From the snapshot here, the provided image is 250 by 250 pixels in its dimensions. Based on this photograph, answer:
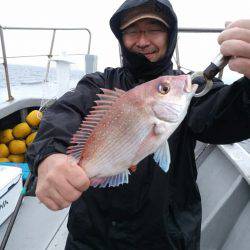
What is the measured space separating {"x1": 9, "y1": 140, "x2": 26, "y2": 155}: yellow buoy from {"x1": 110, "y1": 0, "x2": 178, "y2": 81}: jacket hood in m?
3.47

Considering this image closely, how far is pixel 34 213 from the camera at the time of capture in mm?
3893

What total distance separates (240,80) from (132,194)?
80 centimetres

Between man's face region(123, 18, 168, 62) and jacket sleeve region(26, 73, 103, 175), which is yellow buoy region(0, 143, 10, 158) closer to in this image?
jacket sleeve region(26, 73, 103, 175)

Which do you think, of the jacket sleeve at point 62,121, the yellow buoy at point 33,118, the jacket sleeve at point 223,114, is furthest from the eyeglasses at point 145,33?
the yellow buoy at point 33,118

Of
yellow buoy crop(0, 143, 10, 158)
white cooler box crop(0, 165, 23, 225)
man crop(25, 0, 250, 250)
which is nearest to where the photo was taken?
man crop(25, 0, 250, 250)

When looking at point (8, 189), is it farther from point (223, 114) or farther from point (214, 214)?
point (223, 114)

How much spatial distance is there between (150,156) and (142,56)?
0.57 metres

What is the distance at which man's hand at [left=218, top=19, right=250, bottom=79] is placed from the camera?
1299 mm

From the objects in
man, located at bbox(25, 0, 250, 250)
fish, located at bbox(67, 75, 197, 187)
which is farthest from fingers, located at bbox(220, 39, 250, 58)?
man, located at bbox(25, 0, 250, 250)

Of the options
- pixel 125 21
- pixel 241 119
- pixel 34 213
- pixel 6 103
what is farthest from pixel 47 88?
pixel 241 119

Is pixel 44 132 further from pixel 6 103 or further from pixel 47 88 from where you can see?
pixel 47 88

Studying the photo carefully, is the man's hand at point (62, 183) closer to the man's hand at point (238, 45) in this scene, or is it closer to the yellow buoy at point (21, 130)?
the man's hand at point (238, 45)

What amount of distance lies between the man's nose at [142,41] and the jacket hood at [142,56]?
62 mm

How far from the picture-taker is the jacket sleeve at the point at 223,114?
1.62 m
